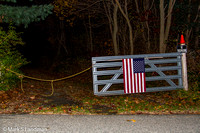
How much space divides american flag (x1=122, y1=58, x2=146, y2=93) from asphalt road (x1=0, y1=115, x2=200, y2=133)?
2751mm

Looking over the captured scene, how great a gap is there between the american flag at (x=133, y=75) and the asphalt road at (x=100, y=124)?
9.03 ft

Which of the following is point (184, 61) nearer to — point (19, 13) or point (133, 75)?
point (133, 75)

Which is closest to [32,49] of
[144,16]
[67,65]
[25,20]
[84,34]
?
[84,34]

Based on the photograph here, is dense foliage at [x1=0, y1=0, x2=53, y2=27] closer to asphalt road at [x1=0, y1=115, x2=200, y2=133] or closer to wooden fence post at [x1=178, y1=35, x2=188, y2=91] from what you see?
asphalt road at [x1=0, y1=115, x2=200, y2=133]

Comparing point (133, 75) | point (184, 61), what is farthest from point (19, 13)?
point (184, 61)

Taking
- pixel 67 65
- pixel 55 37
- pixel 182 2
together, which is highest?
pixel 182 2

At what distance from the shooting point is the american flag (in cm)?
915

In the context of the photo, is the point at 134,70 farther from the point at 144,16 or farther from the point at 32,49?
the point at 32,49

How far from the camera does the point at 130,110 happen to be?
728 cm

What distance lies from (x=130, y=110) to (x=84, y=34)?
2312cm

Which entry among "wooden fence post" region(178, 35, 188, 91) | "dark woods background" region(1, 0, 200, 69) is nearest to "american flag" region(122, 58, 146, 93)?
"wooden fence post" region(178, 35, 188, 91)

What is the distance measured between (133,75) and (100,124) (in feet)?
12.6

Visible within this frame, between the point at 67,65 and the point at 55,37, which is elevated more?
the point at 55,37

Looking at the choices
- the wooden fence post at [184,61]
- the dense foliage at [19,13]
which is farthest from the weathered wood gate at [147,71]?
the dense foliage at [19,13]
